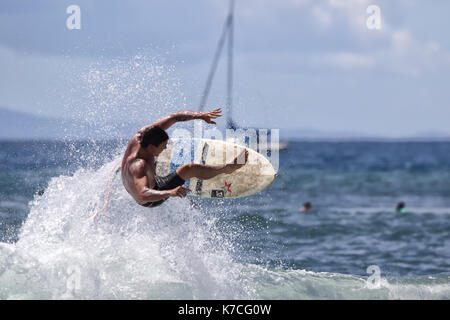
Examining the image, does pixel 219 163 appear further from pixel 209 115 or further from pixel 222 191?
pixel 209 115

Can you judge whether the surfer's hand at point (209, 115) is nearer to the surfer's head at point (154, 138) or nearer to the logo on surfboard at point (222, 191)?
the surfer's head at point (154, 138)

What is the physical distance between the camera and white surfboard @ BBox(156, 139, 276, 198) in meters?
8.68

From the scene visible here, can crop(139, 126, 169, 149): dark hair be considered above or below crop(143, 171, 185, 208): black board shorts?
above

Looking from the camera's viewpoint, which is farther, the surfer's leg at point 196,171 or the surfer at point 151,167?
the surfer's leg at point 196,171

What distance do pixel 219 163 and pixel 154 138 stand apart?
1636 mm

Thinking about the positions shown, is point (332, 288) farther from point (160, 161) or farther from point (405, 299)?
point (160, 161)

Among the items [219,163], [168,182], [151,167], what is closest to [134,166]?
[151,167]

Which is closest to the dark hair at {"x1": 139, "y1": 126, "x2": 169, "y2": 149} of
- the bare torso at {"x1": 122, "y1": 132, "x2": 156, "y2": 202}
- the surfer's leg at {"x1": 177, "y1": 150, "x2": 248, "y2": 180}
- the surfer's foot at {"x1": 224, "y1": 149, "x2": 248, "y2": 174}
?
the bare torso at {"x1": 122, "y1": 132, "x2": 156, "y2": 202}

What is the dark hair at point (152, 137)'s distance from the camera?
7215 millimetres

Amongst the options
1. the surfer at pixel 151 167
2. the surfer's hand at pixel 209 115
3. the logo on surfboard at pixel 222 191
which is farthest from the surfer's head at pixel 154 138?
the logo on surfboard at pixel 222 191

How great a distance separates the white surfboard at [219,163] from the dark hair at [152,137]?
4.61 ft

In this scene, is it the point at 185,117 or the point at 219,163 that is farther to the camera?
the point at 219,163

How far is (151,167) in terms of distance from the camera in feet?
23.8

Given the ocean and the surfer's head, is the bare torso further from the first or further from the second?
the ocean
